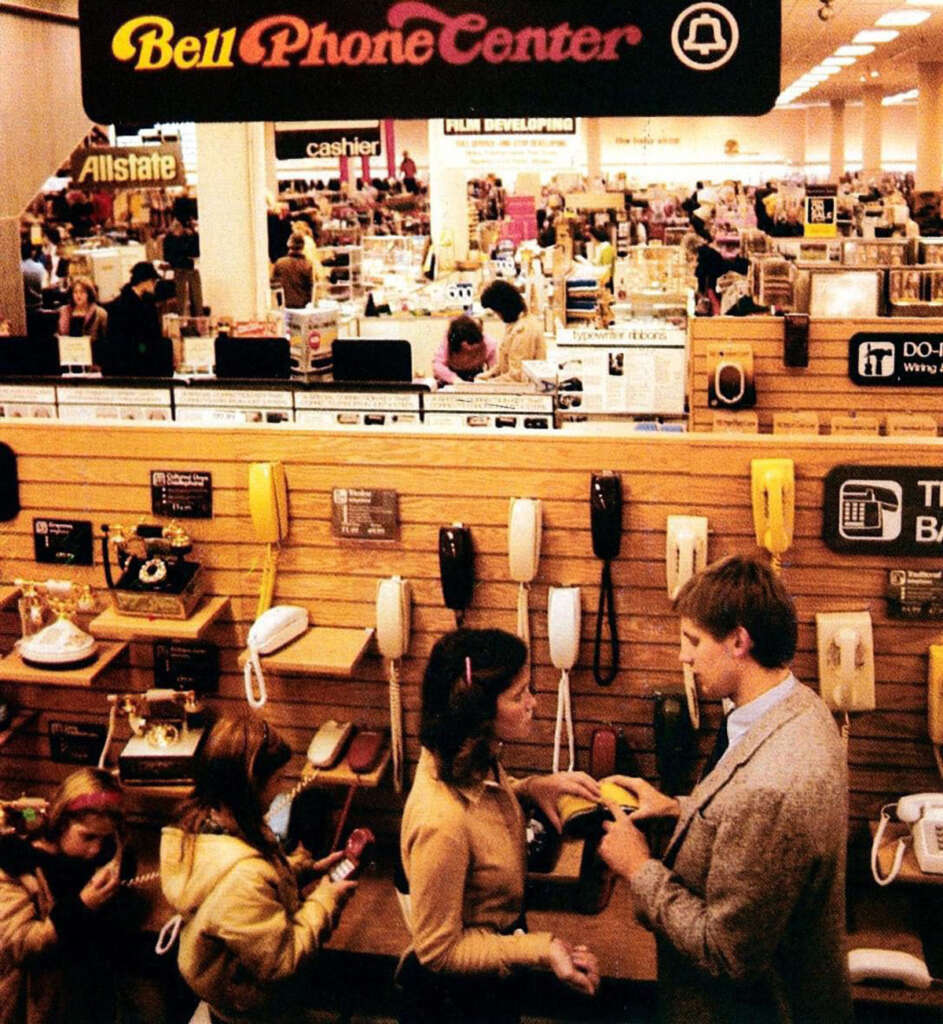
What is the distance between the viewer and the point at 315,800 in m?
3.81

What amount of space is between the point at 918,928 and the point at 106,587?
259cm

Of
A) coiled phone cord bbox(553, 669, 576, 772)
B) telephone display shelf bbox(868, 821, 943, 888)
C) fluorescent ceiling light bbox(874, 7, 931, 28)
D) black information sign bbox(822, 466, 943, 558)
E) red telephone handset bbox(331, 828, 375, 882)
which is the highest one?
fluorescent ceiling light bbox(874, 7, 931, 28)

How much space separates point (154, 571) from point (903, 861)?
2.23m

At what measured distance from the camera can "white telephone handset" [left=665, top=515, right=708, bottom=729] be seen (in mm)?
3559

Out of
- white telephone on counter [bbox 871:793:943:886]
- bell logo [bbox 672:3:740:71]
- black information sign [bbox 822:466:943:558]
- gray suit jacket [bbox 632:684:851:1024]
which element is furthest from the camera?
black information sign [bbox 822:466:943:558]

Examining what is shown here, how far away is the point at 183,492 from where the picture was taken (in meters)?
3.89

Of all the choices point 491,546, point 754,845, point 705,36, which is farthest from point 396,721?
point 705,36

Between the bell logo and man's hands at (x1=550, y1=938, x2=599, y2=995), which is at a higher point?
the bell logo

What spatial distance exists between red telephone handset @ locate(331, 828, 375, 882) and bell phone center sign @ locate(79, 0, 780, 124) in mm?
1786

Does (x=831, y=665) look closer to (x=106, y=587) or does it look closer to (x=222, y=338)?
(x=106, y=587)

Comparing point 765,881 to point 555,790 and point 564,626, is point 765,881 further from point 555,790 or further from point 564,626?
point 564,626

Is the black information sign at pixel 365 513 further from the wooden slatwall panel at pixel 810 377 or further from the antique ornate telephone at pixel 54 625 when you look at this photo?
the wooden slatwall panel at pixel 810 377

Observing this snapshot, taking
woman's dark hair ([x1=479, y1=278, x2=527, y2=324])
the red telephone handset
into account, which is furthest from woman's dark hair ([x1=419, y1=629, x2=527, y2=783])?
woman's dark hair ([x1=479, y1=278, x2=527, y2=324])

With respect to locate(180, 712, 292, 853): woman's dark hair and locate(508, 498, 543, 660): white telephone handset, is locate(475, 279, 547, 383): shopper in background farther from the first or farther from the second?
locate(180, 712, 292, 853): woman's dark hair
